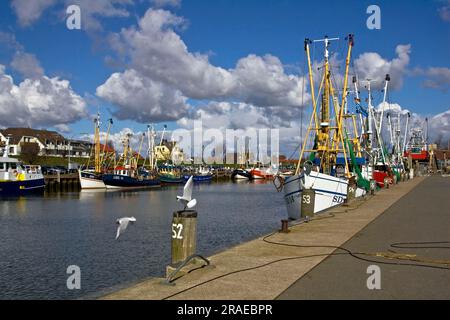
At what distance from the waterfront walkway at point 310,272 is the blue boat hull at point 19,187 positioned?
5785 cm

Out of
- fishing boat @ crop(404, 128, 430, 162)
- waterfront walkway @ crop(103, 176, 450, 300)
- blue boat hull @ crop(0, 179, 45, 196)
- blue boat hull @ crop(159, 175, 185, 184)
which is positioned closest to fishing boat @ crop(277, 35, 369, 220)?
waterfront walkway @ crop(103, 176, 450, 300)

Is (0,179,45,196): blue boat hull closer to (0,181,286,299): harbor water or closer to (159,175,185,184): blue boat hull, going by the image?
(0,181,286,299): harbor water

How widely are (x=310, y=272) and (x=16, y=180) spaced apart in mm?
65136

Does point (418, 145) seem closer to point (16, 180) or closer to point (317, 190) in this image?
point (16, 180)

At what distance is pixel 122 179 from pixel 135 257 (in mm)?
69452

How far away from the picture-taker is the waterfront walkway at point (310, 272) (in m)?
8.96

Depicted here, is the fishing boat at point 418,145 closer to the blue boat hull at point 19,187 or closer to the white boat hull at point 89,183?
the white boat hull at point 89,183

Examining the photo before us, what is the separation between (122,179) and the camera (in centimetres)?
8738

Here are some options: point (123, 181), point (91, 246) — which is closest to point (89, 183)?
point (123, 181)

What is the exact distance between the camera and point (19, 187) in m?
67.9

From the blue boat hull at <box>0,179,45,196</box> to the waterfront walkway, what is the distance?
57.9m

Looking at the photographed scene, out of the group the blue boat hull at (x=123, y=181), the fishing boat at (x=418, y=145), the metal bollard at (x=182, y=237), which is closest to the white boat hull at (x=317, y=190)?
the metal bollard at (x=182, y=237)

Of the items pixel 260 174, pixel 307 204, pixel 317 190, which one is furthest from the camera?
pixel 260 174
